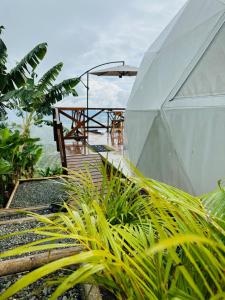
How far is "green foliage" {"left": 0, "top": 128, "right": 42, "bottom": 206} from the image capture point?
5482 mm

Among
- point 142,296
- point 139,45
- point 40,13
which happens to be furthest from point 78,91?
point 142,296

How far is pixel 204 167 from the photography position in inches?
90.3

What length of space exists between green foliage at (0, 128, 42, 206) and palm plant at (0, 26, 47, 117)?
1.80 meters

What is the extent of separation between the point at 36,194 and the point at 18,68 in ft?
14.9

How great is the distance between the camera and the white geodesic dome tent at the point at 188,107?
88.9 inches

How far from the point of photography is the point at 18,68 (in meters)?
8.35

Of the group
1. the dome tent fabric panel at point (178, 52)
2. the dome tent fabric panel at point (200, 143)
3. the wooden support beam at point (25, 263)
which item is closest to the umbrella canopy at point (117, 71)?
the dome tent fabric panel at point (178, 52)

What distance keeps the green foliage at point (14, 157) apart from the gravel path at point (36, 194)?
0.43m

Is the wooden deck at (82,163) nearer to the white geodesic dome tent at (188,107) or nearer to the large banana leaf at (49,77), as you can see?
the white geodesic dome tent at (188,107)

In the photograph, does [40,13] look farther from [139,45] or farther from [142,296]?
[142,296]

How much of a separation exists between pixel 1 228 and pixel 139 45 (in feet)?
19.7

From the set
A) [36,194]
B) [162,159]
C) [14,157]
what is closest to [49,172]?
[14,157]

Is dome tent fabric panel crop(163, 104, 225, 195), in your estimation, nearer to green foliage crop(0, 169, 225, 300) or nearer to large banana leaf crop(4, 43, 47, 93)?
green foliage crop(0, 169, 225, 300)

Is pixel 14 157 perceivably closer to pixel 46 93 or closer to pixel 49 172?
pixel 49 172
